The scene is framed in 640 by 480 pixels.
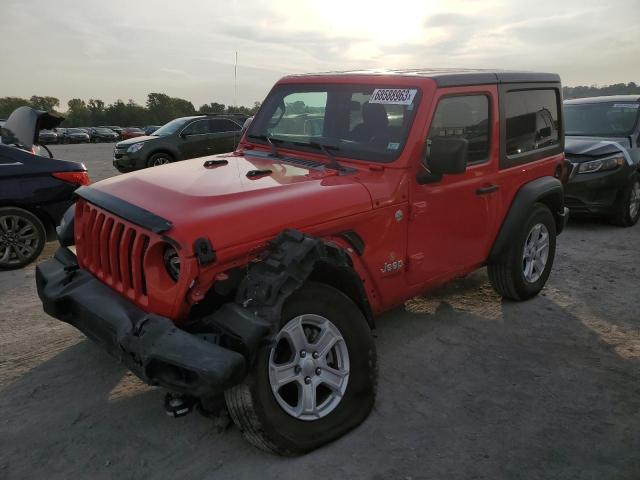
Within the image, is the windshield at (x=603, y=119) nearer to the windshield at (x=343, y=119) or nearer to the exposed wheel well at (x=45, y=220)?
the windshield at (x=343, y=119)

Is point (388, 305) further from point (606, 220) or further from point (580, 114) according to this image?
point (580, 114)

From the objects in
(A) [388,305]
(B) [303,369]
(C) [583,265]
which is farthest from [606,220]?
(B) [303,369]

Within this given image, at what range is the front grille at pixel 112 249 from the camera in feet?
8.70

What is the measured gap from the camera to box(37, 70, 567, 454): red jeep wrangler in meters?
2.43

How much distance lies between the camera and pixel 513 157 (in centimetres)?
420

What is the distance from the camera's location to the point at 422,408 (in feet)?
10.3

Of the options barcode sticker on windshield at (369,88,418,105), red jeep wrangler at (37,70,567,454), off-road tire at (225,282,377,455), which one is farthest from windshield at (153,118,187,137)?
off-road tire at (225,282,377,455)

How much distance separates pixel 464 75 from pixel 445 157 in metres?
0.90

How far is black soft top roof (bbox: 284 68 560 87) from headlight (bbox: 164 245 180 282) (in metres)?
2.07

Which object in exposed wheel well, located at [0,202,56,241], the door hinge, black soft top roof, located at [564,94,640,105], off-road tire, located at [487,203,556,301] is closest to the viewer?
the door hinge

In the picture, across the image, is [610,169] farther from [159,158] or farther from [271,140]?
[159,158]

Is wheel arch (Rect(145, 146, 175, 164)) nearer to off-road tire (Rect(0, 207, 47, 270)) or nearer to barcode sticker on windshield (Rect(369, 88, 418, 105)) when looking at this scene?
off-road tire (Rect(0, 207, 47, 270))

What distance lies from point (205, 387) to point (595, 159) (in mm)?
6908

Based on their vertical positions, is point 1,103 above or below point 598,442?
above
